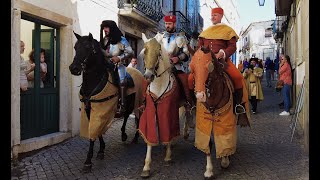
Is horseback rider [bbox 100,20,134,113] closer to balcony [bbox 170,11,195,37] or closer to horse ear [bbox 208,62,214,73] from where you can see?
horse ear [bbox 208,62,214,73]

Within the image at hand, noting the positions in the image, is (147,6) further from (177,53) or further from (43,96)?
(177,53)

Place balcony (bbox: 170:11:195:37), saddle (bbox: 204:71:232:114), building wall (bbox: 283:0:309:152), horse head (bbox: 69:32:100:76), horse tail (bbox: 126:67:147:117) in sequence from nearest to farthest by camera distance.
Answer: saddle (bbox: 204:71:232:114) → horse head (bbox: 69:32:100:76) → building wall (bbox: 283:0:309:152) → horse tail (bbox: 126:67:147:117) → balcony (bbox: 170:11:195:37)

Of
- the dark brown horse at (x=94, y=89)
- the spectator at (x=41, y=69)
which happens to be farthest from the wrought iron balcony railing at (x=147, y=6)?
the dark brown horse at (x=94, y=89)

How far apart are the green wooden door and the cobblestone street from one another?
52 centimetres

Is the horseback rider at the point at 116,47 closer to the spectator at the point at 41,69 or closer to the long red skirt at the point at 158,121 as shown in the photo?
the long red skirt at the point at 158,121

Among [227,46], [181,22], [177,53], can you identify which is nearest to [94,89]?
[177,53]

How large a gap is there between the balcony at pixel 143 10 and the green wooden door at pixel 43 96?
452cm

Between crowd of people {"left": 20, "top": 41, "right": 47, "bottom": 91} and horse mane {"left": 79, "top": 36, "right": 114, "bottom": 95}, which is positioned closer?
horse mane {"left": 79, "top": 36, "right": 114, "bottom": 95}

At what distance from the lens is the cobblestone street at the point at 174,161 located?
5.52 m

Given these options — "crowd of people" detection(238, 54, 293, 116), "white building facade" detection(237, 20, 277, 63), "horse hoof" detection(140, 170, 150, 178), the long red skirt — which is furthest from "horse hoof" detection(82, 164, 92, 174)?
"white building facade" detection(237, 20, 277, 63)

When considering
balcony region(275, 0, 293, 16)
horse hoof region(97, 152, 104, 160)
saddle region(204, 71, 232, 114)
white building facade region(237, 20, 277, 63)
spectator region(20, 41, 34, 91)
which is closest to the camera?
saddle region(204, 71, 232, 114)

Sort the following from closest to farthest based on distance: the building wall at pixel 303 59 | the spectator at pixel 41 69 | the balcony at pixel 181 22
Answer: the building wall at pixel 303 59, the spectator at pixel 41 69, the balcony at pixel 181 22

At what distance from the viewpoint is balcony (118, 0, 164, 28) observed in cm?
1259

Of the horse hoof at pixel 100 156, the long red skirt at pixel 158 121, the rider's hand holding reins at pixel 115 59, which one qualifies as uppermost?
the rider's hand holding reins at pixel 115 59
